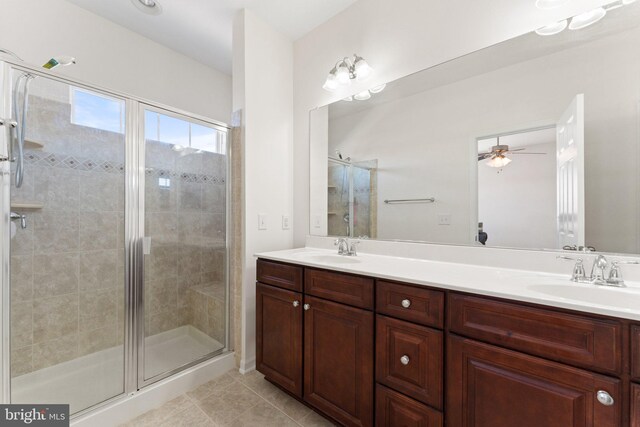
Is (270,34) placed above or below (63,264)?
above

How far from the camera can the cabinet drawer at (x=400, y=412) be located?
1.05 metres

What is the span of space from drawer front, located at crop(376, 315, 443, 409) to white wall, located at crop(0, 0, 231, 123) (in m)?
2.64

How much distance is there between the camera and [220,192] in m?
2.10

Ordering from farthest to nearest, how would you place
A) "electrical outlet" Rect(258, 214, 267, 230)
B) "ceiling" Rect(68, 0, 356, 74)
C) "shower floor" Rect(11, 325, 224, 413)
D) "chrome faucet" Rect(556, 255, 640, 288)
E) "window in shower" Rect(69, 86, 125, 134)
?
"electrical outlet" Rect(258, 214, 267, 230) < "ceiling" Rect(68, 0, 356, 74) < "window in shower" Rect(69, 86, 125, 134) < "shower floor" Rect(11, 325, 224, 413) < "chrome faucet" Rect(556, 255, 640, 288)

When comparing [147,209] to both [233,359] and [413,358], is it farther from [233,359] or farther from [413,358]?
A: [413,358]

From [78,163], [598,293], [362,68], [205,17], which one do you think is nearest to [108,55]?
[205,17]

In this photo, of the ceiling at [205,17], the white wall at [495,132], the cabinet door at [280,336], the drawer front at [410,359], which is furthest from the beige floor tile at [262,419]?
the ceiling at [205,17]

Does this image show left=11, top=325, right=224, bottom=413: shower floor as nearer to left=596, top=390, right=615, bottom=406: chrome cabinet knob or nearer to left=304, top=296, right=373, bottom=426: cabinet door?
left=304, top=296, right=373, bottom=426: cabinet door

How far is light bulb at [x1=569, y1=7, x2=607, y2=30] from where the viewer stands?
3.76 ft

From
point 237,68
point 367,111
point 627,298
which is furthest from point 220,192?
point 627,298

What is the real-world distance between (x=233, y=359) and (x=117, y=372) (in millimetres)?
724

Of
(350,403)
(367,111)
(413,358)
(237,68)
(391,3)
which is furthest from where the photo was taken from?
(237,68)

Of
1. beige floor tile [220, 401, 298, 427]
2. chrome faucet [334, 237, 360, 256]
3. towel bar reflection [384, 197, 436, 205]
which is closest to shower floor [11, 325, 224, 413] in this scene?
beige floor tile [220, 401, 298, 427]

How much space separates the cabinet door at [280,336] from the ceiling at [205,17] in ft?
6.55
